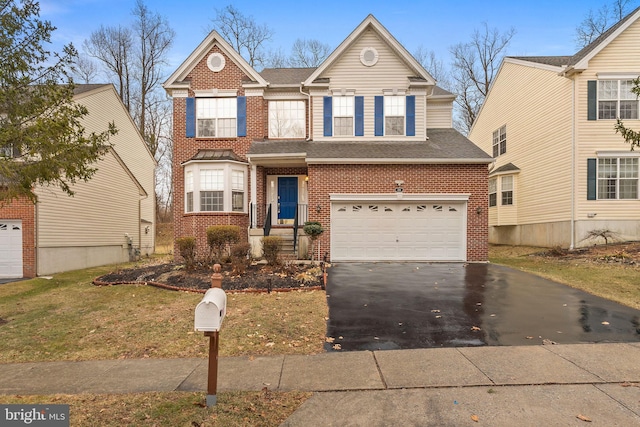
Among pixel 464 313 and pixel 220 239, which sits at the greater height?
pixel 220 239

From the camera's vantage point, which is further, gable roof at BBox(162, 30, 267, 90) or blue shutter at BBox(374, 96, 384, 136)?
gable roof at BBox(162, 30, 267, 90)

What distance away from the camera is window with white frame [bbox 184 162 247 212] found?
1523 cm

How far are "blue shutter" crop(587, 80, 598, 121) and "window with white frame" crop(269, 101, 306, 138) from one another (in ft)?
40.6

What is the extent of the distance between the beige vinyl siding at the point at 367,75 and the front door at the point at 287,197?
89.1 inches

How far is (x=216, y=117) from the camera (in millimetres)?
16297

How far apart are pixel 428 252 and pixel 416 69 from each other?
776cm

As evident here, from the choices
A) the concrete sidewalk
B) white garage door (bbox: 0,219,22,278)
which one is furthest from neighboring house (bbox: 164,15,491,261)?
the concrete sidewalk

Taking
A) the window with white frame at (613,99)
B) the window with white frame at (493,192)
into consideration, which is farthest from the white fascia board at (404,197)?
the window with white frame at (493,192)

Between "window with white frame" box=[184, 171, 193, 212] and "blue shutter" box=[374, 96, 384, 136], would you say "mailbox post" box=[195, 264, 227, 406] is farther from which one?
"blue shutter" box=[374, 96, 384, 136]

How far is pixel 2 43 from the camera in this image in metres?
7.71

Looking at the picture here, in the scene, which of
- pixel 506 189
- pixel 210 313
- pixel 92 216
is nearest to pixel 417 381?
pixel 210 313

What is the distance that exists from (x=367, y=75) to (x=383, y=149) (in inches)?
139

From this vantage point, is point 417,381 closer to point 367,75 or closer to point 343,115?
point 343,115

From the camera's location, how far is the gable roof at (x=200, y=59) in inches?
631
